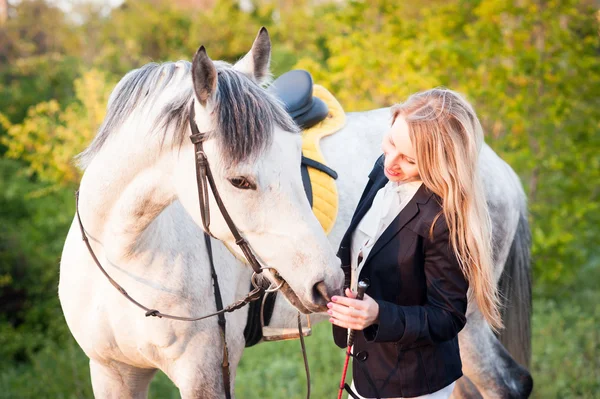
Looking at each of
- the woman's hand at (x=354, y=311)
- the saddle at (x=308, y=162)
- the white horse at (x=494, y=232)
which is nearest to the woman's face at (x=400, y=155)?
the woman's hand at (x=354, y=311)

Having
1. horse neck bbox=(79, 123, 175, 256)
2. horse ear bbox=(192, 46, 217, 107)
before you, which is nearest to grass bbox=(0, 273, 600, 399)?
horse neck bbox=(79, 123, 175, 256)

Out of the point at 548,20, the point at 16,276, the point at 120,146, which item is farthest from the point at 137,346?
the point at 548,20

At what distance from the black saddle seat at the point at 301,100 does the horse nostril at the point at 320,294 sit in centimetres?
124

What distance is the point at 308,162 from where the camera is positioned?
268 cm

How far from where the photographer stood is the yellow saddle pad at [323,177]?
262cm

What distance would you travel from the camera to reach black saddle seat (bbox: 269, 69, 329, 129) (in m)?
2.83

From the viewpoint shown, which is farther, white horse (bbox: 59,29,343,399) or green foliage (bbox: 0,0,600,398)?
green foliage (bbox: 0,0,600,398)

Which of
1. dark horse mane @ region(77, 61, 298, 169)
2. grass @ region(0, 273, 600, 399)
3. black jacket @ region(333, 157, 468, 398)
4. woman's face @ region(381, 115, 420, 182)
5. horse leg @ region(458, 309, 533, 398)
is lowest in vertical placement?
grass @ region(0, 273, 600, 399)

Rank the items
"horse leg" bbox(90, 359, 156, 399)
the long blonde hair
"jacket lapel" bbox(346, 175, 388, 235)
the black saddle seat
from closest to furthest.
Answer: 1. the long blonde hair
2. "jacket lapel" bbox(346, 175, 388, 235)
3. "horse leg" bbox(90, 359, 156, 399)
4. the black saddle seat

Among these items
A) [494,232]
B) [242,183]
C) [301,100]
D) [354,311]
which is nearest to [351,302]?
[354,311]

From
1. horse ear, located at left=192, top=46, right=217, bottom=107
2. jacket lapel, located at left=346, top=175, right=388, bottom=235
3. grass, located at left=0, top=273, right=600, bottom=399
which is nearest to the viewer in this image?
horse ear, located at left=192, top=46, right=217, bottom=107

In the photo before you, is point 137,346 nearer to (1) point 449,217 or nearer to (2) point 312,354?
(1) point 449,217

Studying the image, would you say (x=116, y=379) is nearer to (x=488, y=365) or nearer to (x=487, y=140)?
(x=488, y=365)

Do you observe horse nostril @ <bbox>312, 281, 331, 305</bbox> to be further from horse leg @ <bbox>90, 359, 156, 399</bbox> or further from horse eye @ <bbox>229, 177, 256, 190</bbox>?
horse leg @ <bbox>90, 359, 156, 399</bbox>
